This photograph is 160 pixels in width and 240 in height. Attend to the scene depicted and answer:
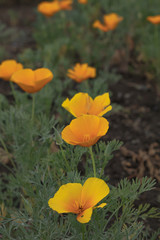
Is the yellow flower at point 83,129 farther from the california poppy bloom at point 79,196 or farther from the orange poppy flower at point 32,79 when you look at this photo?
the orange poppy flower at point 32,79

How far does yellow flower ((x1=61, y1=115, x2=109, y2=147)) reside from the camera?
108 centimetres

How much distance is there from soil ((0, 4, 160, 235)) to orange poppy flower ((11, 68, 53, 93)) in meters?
0.68

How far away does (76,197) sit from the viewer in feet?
3.44

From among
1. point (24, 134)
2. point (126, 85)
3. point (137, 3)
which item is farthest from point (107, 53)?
point (24, 134)

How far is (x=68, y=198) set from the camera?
104 centimetres

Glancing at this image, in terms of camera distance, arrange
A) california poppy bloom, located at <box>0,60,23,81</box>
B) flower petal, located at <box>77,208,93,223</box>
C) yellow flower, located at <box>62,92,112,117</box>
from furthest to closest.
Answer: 1. california poppy bloom, located at <box>0,60,23,81</box>
2. yellow flower, located at <box>62,92,112,117</box>
3. flower petal, located at <box>77,208,93,223</box>

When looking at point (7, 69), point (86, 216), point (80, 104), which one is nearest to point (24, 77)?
point (7, 69)

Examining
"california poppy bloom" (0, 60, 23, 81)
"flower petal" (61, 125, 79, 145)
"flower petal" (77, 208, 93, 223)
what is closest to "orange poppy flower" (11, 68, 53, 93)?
"california poppy bloom" (0, 60, 23, 81)

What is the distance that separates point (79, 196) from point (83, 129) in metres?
0.21

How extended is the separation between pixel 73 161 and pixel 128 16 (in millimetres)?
2515

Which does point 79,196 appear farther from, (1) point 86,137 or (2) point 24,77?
(2) point 24,77

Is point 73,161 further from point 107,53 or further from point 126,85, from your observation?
point 107,53

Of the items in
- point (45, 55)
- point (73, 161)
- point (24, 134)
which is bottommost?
point (45, 55)

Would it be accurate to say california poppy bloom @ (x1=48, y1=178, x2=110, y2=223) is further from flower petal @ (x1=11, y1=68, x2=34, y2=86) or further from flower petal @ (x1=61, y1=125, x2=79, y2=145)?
flower petal @ (x1=11, y1=68, x2=34, y2=86)
